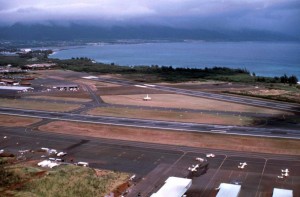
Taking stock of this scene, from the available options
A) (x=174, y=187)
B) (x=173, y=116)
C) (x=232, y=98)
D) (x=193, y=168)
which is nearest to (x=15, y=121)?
(x=173, y=116)

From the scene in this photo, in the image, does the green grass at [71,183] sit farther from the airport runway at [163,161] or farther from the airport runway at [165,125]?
the airport runway at [165,125]

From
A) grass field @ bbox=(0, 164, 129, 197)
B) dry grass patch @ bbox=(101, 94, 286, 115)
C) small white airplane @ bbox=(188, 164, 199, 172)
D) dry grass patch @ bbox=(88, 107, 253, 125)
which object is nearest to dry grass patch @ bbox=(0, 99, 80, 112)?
dry grass patch @ bbox=(88, 107, 253, 125)

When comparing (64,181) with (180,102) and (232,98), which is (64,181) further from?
(232,98)

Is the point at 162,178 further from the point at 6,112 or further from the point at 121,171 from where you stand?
the point at 6,112

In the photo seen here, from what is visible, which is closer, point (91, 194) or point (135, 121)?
point (91, 194)

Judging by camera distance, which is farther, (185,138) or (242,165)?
(185,138)

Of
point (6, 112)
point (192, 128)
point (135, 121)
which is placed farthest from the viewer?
point (6, 112)

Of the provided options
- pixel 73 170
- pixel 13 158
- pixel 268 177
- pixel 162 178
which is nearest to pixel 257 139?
pixel 268 177
